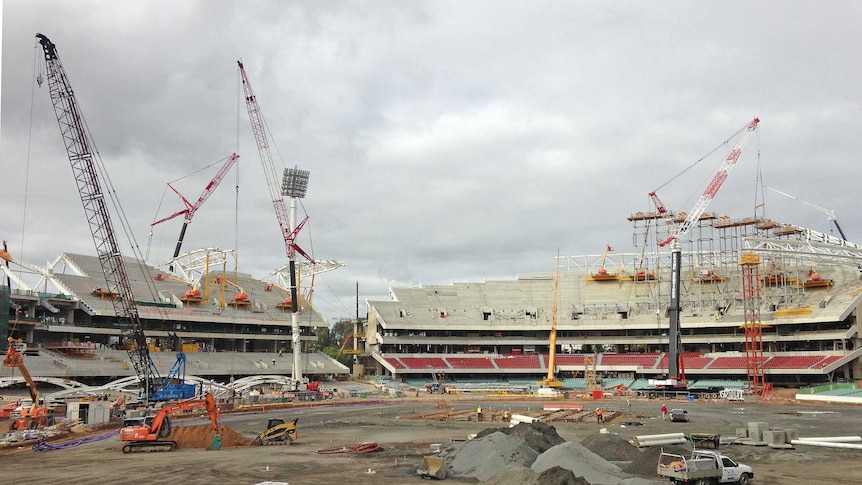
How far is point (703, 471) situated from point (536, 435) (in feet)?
33.7

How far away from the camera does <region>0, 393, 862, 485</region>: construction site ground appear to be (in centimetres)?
3312

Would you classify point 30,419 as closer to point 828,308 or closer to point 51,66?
point 51,66

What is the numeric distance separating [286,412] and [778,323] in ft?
264

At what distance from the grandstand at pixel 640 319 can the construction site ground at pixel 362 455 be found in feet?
118

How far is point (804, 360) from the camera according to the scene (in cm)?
10481

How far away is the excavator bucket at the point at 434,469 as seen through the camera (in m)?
32.5

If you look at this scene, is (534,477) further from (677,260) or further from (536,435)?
(677,260)

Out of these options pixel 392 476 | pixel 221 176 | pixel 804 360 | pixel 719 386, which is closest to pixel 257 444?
pixel 392 476

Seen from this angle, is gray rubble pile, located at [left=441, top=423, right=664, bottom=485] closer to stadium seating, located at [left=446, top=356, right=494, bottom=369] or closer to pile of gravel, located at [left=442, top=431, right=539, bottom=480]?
pile of gravel, located at [left=442, top=431, right=539, bottom=480]

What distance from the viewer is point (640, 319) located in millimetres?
129000

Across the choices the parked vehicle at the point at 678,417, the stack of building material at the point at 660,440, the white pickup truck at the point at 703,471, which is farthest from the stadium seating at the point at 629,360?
the white pickup truck at the point at 703,471

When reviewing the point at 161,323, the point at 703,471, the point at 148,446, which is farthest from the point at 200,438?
the point at 161,323

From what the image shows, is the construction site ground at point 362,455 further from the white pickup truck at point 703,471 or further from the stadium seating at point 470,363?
the stadium seating at point 470,363

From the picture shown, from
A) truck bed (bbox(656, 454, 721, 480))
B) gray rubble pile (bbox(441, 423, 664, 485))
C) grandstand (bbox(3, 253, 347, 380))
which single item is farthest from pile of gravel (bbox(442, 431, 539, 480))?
grandstand (bbox(3, 253, 347, 380))
